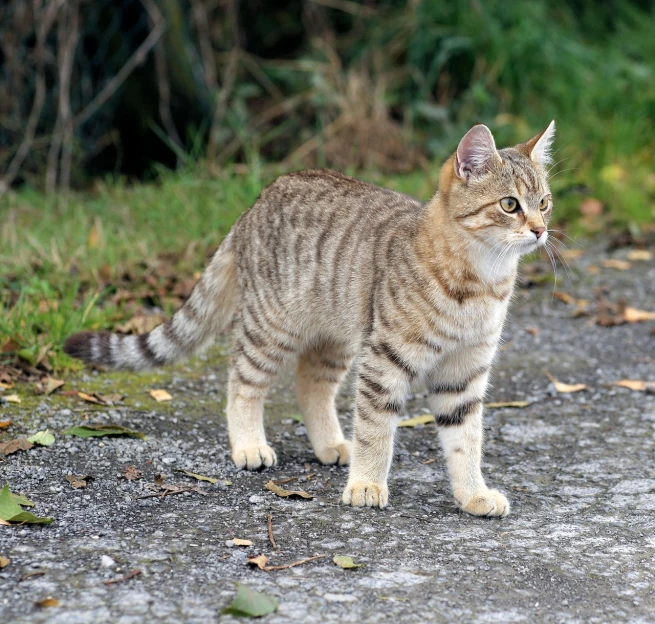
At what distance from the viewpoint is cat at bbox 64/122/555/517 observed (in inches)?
144

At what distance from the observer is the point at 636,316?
20.1 feet

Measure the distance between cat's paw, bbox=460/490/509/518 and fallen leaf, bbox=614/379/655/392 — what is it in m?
1.70

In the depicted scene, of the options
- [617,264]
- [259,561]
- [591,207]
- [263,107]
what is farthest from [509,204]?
[263,107]

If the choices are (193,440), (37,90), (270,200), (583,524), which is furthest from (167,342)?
(37,90)

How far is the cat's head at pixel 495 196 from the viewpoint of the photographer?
3.58 meters

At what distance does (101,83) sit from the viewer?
812 cm

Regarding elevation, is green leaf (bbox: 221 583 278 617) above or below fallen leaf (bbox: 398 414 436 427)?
above

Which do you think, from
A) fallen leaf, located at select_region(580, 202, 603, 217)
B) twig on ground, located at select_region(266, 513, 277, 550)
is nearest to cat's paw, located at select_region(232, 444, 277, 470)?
twig on ground, located at select_region(266, 513, 277, 550)

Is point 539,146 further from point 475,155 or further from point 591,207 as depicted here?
point 591,207

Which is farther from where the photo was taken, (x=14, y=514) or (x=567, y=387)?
(x=567, y=387)

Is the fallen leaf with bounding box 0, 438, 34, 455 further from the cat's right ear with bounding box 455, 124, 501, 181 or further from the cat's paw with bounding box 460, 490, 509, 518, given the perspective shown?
the cat's right ear with bounding box 455, 124, 501, 181

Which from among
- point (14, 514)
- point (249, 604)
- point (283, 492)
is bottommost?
point (283, 492)

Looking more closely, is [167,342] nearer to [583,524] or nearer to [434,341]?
[434,341]

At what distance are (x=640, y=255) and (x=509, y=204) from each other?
4028 mm
